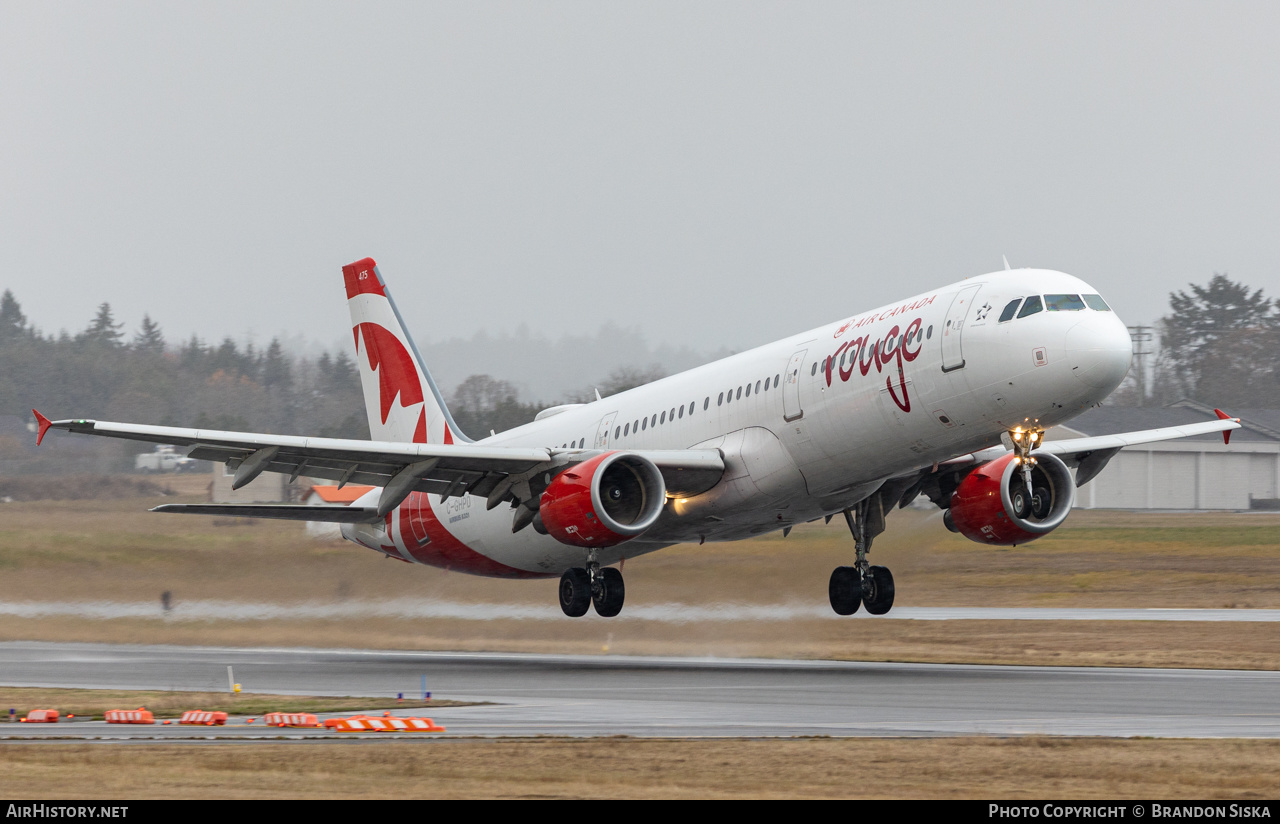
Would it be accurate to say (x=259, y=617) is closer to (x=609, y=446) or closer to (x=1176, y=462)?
(x=609, y=446)

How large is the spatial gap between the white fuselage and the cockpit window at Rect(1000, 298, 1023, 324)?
98 millimetres

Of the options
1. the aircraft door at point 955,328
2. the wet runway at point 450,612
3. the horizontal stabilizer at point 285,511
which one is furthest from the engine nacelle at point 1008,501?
the horizontal stabilizer at point 285,511

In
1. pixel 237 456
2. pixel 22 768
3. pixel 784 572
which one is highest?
pixel 237 456

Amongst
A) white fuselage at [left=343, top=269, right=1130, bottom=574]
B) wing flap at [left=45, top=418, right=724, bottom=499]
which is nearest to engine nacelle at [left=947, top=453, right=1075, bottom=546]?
white fuselage at [left=343, top=269, right=1130, bottom=574]

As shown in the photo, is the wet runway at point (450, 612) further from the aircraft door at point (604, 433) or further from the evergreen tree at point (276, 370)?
the evergreen tree at point (276, 370)

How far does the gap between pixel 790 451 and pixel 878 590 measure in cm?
532

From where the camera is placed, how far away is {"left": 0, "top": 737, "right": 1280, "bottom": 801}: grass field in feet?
48.1

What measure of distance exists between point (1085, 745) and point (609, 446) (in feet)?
55.6

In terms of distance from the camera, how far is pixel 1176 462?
88.7 m

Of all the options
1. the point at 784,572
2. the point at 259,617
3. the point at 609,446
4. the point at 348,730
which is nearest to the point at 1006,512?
the point at 784,572

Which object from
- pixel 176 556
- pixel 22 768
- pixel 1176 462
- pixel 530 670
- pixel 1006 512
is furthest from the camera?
pixel 1176 462

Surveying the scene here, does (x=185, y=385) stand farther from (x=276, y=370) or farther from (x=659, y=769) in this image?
(x=659, y=769)

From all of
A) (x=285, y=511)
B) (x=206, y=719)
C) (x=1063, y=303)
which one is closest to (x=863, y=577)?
(x=1063, y=303)

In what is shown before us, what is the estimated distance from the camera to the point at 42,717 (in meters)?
21.6
